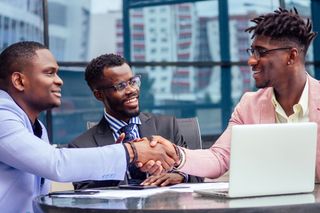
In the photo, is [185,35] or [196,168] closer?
[196,168]

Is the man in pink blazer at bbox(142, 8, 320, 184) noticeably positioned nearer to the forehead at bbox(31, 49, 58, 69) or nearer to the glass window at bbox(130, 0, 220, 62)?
the forehead at bbox(31, 49, 58, 69)

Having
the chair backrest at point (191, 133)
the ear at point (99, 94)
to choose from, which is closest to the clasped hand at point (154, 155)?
the chair backrest at point (191, 133)

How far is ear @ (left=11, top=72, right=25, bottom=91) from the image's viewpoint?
240 centimetres

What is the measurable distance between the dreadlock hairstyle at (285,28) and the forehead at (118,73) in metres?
0.73

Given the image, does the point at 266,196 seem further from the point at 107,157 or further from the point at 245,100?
the point at 245,100

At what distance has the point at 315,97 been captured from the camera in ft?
8.39

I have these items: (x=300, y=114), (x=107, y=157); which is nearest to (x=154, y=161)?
(x=107, y=157)

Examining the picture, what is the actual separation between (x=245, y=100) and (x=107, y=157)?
2.78 ft

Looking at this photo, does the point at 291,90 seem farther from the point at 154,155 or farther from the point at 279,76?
the point at 154,155

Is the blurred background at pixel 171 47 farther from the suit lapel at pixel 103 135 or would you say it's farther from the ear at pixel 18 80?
the ear at pixel 18 80

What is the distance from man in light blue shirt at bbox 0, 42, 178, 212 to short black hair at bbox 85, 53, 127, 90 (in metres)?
0.66

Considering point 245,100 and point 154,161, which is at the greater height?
point 245,100

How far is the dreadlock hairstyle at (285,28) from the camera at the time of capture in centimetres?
258

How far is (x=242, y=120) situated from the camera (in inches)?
106
